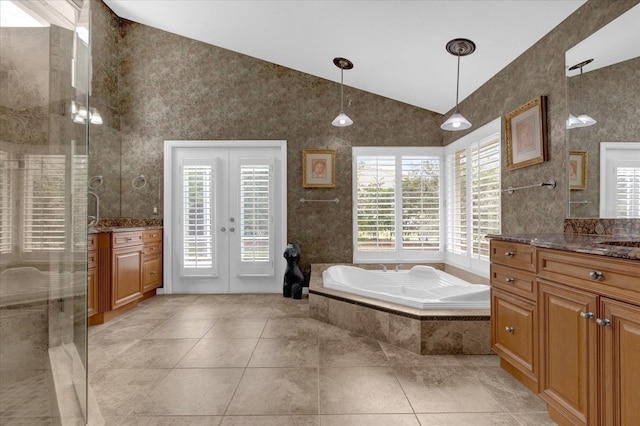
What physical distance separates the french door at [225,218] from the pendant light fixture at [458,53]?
88.5 inches

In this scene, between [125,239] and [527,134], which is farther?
[125,239]

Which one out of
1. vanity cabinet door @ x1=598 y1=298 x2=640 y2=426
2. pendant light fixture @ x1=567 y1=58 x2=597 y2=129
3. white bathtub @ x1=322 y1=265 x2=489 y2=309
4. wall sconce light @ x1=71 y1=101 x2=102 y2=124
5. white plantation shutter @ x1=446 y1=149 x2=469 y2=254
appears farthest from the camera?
white plantation shutter @ x1=446 y1=149 x2=469 y2=254

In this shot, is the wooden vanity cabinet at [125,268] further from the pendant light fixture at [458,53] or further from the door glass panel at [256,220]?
the pendant light fixture at [458,53]

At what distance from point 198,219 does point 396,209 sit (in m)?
2.69

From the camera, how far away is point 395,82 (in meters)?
3.72

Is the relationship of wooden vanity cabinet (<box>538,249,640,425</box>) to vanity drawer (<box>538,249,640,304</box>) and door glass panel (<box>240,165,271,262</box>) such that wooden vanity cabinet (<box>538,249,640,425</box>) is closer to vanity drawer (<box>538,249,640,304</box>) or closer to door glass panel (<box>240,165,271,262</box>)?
vanity drawer (<box>538,249,640,304</box>)

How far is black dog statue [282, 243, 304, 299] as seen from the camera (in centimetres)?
386

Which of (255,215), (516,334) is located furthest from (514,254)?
(255,215)

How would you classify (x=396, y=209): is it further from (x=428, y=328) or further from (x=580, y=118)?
(x=580, y=118)

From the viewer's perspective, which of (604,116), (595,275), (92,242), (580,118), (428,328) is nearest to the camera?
(595,275)

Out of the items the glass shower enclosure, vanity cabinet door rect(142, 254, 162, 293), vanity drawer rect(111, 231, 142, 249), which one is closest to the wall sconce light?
the glass shower enclosure

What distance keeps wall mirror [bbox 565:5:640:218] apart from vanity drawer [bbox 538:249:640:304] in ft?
2.54

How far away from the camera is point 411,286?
3.54 m

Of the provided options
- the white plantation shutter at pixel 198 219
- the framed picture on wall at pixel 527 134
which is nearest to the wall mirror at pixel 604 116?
the framed picture on wall at pixel 527 134
